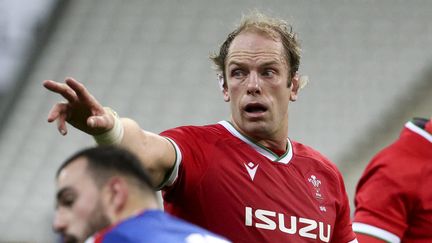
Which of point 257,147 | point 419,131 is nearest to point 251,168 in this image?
point 257,147

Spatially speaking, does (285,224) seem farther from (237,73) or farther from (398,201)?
(398,201)

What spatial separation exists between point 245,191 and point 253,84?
0.46 meters

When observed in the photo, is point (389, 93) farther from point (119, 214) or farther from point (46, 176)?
point (119, 214)

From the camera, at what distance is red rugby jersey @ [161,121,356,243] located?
3.51 m

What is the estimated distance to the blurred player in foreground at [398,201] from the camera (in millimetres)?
4301

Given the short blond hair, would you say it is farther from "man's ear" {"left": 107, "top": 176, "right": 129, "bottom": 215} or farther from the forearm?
"man's ear" {"left": 107, "top": 176, "right": 129, "bottom": 215}

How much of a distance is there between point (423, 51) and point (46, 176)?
494 cm

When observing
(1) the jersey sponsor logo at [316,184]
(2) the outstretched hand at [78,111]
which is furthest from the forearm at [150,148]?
(1) the jersey sponsor logo at [316,184]

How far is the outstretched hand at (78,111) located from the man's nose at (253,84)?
0.85 metres

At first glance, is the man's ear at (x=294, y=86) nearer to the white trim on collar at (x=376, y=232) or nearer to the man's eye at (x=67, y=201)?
the white trim on collar at (x=376, y=232)

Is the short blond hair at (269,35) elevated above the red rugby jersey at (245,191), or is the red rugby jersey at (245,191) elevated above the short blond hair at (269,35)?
the short blond hair at (269,35)

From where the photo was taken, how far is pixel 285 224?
11.8ft

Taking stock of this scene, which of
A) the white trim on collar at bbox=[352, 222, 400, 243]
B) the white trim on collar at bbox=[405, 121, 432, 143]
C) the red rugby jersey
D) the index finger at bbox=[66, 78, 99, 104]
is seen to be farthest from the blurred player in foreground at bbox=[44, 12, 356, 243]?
the white trim on collar at bbox=[405, 121, 432, 143]

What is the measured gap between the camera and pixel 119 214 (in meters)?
2.21
